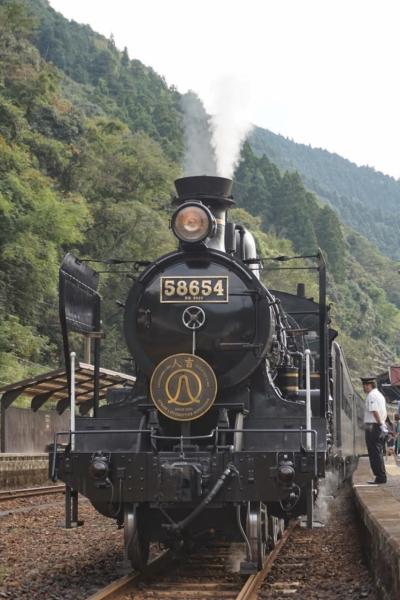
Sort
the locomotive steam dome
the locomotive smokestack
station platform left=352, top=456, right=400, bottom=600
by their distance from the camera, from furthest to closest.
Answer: the locomotive smokestack, the locomotive steam dome, station platform left=352, top=456, right=400, bottom=600

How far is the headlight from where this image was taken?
8.87 m

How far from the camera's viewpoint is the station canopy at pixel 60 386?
1666 centimetres

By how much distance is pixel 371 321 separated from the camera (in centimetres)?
12294

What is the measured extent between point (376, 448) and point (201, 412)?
213 inches

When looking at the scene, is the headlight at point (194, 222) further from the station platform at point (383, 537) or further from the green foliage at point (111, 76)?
the green foliage at point (111, 76)

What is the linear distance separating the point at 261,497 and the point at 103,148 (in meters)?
55.6

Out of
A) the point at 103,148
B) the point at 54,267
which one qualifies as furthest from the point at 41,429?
the point at 103,148

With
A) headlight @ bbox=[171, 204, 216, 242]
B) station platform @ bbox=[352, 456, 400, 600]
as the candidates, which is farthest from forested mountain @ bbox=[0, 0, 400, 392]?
station platform @ bbox=[352, 456, 400, 600]

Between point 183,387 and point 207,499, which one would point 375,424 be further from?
point 207,499

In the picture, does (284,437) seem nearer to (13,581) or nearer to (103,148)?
(13,581)

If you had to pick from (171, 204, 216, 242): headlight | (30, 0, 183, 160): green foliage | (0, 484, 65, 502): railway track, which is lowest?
(0, 484, 65, 502): railway track

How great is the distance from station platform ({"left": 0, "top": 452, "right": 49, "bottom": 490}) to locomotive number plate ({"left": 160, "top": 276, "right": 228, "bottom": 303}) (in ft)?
39.2

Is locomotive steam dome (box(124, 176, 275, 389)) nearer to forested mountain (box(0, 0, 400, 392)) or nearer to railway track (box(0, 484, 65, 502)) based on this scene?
forested mountain (box(0, 0, 400, 392))

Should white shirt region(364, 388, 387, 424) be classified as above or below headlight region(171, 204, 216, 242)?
below
